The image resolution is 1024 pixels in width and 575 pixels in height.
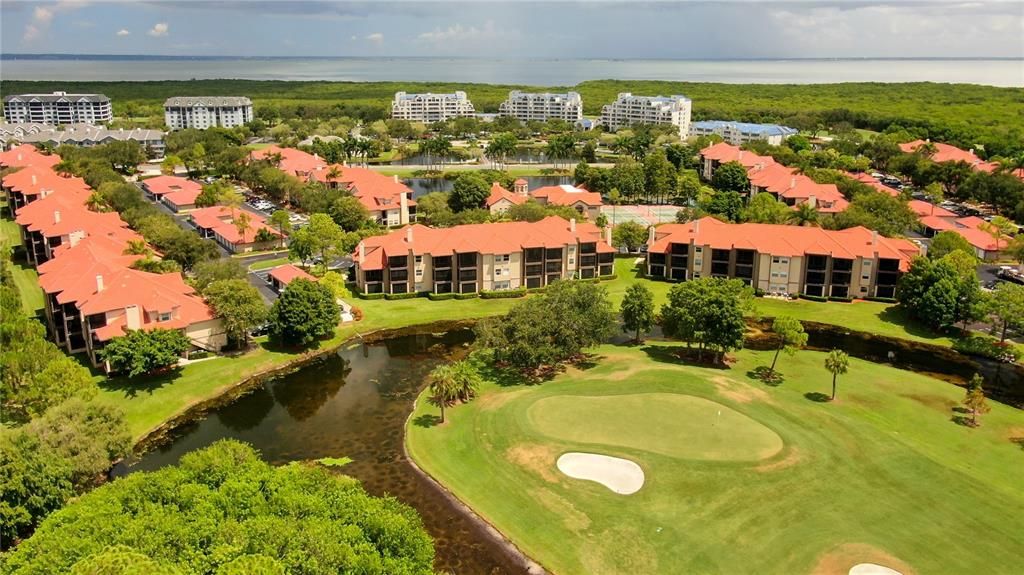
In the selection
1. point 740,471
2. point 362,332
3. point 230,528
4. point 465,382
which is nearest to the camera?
point 230,528

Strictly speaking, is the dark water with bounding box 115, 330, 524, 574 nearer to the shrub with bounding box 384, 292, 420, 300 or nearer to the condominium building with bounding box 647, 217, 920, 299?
the shrub with bounding box 384, 292, 420, 300

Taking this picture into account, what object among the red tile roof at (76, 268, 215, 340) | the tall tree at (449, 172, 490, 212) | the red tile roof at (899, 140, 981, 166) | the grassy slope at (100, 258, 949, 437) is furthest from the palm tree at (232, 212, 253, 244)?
the red tile roof at (899, 140, 981, 166)

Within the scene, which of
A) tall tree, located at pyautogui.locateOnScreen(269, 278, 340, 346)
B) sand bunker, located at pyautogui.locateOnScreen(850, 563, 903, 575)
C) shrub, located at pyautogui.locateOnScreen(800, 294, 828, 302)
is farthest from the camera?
shrub, located at pyautogui.locateOnScreen(800, 294, 828, 302)

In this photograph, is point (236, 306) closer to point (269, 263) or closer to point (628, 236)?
point (269, 263)

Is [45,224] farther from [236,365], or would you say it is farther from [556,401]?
[556,401]

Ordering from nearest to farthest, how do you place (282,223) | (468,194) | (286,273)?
(286,273)
(282,223)
(468,194)

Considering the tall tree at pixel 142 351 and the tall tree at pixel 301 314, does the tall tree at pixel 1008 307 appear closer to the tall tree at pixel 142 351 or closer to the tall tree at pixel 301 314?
the tall tree at pixel 301 314

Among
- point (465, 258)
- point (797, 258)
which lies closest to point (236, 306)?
point (465, 258)
